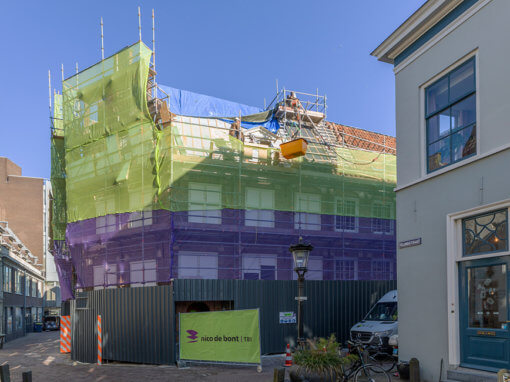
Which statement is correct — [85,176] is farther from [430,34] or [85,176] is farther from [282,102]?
[430,34]

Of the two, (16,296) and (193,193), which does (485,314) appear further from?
(16,296)

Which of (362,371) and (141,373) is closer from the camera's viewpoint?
(362,371)

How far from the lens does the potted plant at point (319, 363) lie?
9.66 metres

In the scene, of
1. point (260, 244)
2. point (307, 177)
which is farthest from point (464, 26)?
point (260, 244)

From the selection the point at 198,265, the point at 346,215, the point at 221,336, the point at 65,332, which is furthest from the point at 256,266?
the point at 65,332

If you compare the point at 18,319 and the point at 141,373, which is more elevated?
the point at 141,373

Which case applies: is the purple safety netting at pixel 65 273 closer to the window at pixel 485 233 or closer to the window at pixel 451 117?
the window at pixel 451 117

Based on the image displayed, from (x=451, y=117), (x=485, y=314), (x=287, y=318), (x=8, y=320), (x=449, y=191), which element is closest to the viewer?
(x=485, y=314)

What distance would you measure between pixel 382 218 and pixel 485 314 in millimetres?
11194

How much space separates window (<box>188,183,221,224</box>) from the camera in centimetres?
1714

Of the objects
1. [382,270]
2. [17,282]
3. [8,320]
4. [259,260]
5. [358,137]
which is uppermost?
[358,137]

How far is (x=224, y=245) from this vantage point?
19484 mm

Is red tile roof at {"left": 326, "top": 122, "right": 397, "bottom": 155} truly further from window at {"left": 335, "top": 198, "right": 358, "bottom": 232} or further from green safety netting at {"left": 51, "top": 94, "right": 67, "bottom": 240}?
green safety netting at {"left": 51, "top": 94, "right": 67, "bottom": 240}

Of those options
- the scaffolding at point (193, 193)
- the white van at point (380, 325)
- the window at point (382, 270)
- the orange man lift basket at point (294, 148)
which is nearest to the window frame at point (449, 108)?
the white van at point (380, 325)
